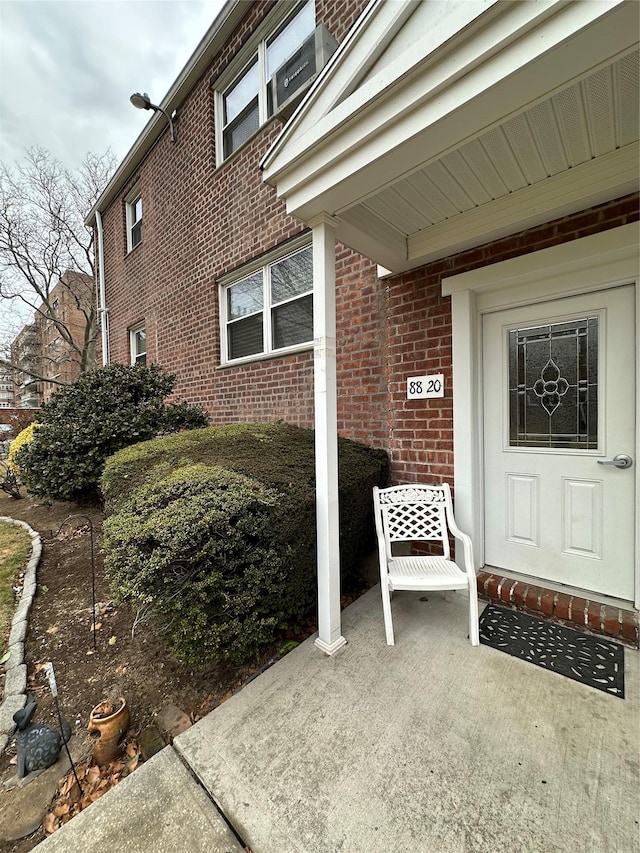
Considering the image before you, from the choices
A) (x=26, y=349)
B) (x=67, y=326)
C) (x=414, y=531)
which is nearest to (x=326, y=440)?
(x=414, y=531)

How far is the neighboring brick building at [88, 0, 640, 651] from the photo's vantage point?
59.2 inches

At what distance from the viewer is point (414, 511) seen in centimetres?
290

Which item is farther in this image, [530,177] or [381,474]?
[381,474]

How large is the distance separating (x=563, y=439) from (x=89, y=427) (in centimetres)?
539

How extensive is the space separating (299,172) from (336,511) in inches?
82.8

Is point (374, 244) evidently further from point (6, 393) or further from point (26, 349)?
point (6, 393)

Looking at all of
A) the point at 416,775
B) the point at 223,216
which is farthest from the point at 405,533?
the point at 223,216

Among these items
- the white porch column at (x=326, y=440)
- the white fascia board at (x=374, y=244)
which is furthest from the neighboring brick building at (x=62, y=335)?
the white porch column at (x=326, y=440)

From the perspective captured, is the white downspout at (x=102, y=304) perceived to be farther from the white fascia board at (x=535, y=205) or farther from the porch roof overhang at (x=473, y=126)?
the white fascia board at (x=535, y=205)

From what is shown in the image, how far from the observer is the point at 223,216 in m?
5.43

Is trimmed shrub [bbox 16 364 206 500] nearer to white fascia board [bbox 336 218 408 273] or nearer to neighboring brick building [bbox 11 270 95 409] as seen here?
white fascia board [bbox 336 218 408 273]

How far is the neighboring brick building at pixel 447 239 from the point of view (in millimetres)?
1503

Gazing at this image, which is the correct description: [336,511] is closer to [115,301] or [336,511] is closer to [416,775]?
[416,775]

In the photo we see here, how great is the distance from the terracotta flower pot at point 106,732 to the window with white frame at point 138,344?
7.44 meters
